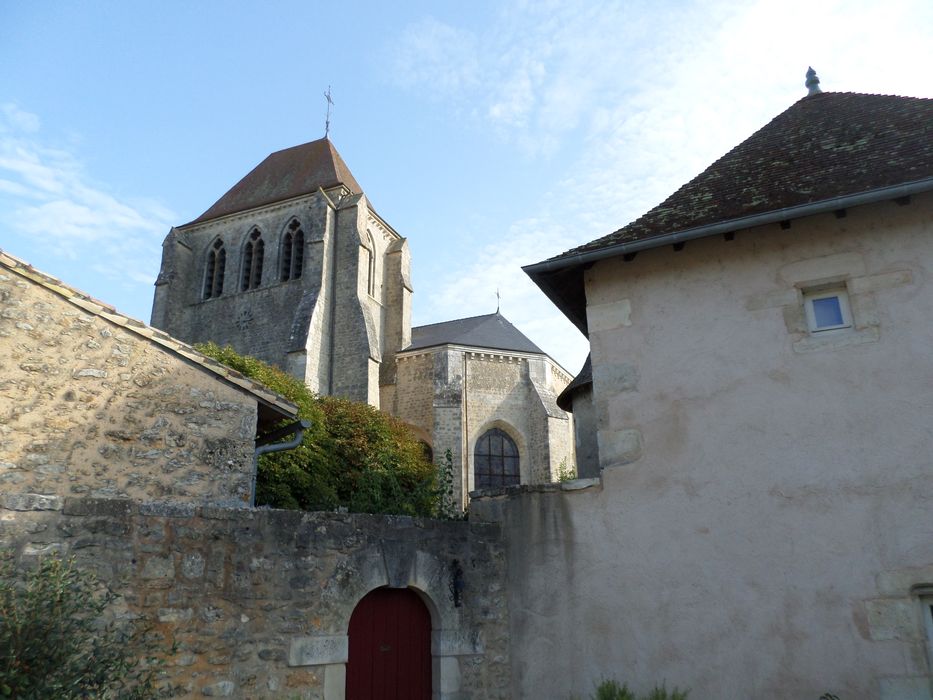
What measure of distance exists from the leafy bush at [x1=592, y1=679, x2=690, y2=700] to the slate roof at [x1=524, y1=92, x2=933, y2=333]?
3545 mm

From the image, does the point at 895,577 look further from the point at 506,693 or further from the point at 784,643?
the point at 506,693

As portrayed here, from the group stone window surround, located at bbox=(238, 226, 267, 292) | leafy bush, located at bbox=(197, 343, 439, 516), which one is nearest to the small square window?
leafy bush, located at bbox=(197, 343, 439, 516)

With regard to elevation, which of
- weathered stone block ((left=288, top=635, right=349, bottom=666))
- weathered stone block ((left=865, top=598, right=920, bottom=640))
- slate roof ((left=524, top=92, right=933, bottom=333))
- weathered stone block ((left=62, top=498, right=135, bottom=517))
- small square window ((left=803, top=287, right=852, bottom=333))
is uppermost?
slate roof ((left=524, top=92, right=933, bottom=333))

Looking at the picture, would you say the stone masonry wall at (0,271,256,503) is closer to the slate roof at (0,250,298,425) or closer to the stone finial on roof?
the slate roof at (0,250,298,425)

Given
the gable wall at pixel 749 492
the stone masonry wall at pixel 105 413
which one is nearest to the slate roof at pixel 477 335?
the stone masonry wall at pixel 105 413

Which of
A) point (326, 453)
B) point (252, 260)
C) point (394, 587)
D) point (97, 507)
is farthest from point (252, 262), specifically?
point (97, 507)

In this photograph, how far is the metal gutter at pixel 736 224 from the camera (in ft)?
18.1

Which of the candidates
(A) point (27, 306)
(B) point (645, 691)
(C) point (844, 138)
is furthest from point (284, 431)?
(C) point (844, 138)

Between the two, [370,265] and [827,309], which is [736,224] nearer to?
[827,309]

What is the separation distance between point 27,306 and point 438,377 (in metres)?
16.6

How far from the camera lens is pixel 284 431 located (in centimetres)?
765

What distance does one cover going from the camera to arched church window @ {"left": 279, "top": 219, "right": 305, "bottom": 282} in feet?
82.4

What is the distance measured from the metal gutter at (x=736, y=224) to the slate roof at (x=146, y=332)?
2.78 metres

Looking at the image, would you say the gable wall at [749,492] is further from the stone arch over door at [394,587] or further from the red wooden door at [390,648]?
the red wooden door at [390,648]
